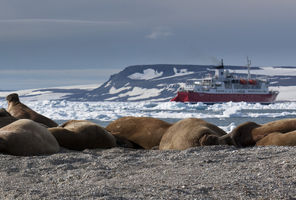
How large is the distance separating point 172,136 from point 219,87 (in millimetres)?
76888

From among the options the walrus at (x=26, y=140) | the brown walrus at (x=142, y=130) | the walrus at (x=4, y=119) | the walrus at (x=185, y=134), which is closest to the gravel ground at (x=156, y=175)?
the walrus at (x=26, y=140)

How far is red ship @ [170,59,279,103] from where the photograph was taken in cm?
7912

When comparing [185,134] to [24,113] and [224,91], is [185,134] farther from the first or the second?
[224,91]

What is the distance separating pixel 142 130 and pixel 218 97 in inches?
2948

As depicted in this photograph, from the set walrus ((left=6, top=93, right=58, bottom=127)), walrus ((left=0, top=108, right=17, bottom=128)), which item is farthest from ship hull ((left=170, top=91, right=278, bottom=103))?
walrus ((left=0, top=108, right=17, bottom=128))

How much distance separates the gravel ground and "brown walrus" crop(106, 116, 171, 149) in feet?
3.79

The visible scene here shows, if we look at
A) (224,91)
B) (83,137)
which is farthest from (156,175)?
(224,91)

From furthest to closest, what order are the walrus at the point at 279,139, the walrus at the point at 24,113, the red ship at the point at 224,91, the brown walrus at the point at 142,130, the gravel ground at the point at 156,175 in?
the red ship at the point at 224,91
the walrus at the point at 24,113
the brown walrus at the point at 142,130
the walrus at the point at 279,139
the gravel ground at the point at 156,175

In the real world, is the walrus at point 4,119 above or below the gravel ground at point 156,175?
above

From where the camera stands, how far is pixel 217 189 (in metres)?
3.36

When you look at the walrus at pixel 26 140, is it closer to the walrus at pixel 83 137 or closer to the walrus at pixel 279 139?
the walrus at pixel 83 137

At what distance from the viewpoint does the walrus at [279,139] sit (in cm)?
632

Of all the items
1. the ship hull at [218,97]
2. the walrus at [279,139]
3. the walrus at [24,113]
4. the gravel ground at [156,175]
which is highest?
the walrus at [24,113]

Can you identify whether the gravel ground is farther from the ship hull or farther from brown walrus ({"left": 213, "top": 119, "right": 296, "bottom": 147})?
the ship hull
